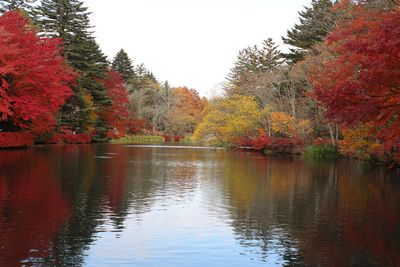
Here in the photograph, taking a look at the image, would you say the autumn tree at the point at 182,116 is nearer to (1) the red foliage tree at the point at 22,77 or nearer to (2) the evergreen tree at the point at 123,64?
(2) the evergreen tree at the point at 123,64

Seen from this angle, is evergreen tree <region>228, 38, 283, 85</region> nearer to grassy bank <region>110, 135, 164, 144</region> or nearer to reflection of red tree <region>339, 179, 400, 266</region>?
grassy bank <region>110, 135, 164, 144</region>

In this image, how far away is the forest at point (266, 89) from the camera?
1625cm

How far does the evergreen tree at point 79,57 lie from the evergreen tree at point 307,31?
2413cm

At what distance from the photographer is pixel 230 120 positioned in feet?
153

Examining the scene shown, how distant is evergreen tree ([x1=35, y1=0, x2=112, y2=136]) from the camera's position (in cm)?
5378

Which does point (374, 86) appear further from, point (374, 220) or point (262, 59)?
point (262, 59)

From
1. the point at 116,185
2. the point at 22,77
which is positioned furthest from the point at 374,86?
the point at 22,77

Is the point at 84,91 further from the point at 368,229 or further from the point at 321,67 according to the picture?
the point at 368,229

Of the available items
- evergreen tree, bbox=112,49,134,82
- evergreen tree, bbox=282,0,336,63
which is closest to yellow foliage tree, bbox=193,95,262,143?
evergreen tree, bbox=282,0,336,63

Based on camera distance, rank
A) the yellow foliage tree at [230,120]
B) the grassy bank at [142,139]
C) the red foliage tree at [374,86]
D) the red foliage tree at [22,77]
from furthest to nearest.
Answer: the grassy bank at [142,139], the yellow foliage tree at [230,120], the red foliage tree at [22,77], the red foliage tree at [374,86]

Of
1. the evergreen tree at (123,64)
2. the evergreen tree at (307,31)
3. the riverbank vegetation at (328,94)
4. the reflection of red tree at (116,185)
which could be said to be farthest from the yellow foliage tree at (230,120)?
the evergreen tree at (123,64)

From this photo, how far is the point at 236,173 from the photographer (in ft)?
73.9

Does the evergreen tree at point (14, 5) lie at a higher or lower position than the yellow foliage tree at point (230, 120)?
higher

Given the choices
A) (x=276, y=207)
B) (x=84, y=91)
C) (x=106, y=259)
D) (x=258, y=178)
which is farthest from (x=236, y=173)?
(x=84, y=91)
